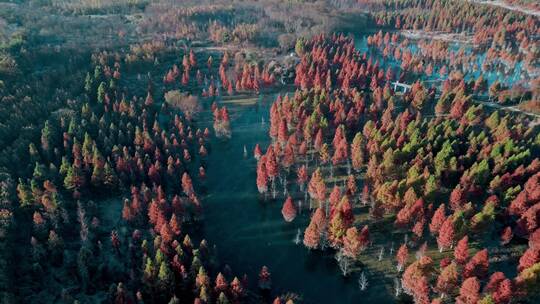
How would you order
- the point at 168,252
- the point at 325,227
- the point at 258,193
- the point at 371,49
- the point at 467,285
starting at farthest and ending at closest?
the point at 371,49
the point at 258,193
the point at 325,227
the point at 168,252
the point at 467,285

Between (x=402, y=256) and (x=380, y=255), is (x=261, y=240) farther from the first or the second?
(x=402, y=256)

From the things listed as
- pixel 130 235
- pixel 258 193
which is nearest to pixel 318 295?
pixel 258 193

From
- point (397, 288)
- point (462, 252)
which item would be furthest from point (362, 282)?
point (462, 252)

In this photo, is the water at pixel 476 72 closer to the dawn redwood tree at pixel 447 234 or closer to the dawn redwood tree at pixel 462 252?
the dawn redwood tree at pixel 447 234

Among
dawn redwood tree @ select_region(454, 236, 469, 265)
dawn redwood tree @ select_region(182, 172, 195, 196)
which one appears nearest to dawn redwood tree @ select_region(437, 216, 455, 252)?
dawn redwood tree @ select_region(454, 236, 469, 265)

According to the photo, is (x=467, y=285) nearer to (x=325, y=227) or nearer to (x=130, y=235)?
(x=325, y=227)

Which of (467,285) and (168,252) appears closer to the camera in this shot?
(467,285)

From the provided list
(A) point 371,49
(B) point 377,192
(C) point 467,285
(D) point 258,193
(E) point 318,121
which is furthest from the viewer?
(A) point 371,49
